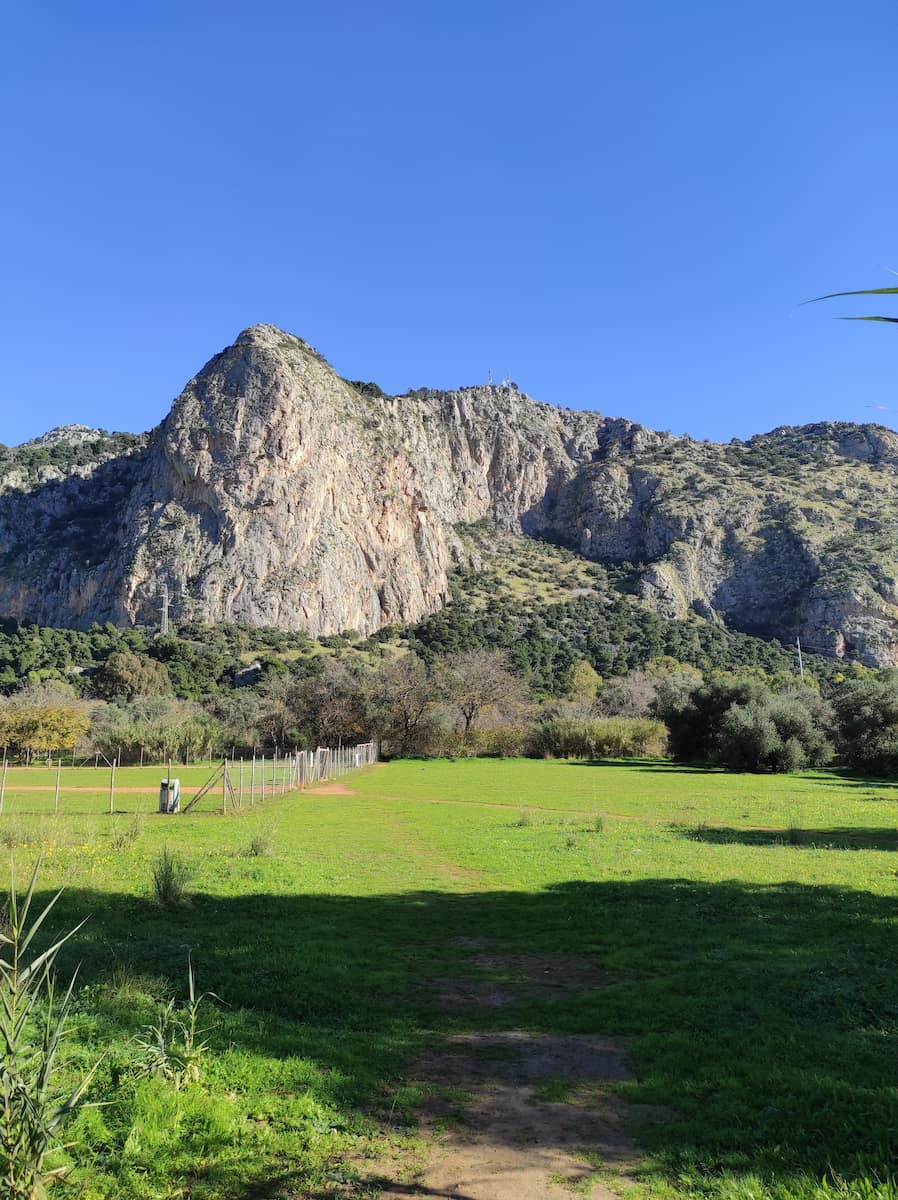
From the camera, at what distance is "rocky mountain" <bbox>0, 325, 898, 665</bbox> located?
97.4 m

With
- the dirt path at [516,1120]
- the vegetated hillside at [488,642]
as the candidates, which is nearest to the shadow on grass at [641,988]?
the dirt path at [516,1120]

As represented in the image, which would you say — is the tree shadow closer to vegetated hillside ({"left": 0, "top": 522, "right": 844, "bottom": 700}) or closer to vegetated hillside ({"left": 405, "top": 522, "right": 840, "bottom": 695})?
vegetated hillside ({"left": 0, "top": 522, "right": 844, "bottom": 700})

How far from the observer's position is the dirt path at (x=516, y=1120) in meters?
3.78

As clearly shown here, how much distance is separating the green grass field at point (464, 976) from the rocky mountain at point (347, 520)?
8393 cm

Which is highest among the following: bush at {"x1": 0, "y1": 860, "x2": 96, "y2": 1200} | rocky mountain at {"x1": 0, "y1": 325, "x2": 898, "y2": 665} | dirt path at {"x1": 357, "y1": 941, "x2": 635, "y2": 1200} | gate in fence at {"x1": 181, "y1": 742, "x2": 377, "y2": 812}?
rocky mountain at {"x1": 0, "y1": 325, "x2": 898, "y2": 665}

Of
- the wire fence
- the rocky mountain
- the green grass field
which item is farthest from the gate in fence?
the rocky mountain

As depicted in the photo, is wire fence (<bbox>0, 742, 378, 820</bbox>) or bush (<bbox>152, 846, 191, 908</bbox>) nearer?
bush (<bbox>152, 846, 191, 908</bbox>)

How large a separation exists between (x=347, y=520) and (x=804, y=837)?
9624 centimetres

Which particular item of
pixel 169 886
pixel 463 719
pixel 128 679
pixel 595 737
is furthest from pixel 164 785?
pixel 128 679

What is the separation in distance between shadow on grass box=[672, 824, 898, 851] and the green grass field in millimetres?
123

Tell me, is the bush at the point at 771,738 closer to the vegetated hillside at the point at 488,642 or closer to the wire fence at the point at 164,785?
the wire fence at the point at 164,785

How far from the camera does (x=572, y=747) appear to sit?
54594 millimetres

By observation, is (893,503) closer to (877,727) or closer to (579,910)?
(877,727)

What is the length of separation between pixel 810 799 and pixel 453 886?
18.4 metres
